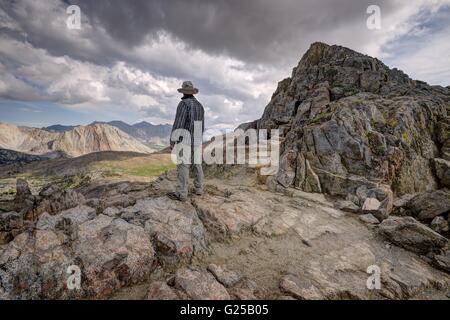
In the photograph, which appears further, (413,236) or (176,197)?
(176,197)

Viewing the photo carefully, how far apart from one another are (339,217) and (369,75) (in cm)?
3472

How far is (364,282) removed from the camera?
747 cm

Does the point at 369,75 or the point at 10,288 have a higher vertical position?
the point at 369,75

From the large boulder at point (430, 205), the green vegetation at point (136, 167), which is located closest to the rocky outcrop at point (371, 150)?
the large boulder at point (430, 205)

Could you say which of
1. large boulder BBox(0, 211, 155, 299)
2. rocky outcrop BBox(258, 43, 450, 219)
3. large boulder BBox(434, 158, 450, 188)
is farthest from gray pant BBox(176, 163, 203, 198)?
large boulder BBox(434, 158, 450, 188)

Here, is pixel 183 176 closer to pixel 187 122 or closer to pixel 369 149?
pixel 187 122

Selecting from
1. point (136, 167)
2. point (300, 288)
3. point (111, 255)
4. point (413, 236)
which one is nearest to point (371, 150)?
point (413, 236)

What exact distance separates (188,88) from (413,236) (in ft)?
37.7

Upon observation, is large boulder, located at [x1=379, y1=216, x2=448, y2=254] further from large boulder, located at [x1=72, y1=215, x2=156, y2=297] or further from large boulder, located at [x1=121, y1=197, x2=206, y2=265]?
large boulder, located at [x1=72, y1=215, x2=156, y2=297]

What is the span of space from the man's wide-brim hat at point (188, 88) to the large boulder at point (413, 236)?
10668mm

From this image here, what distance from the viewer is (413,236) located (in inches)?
378

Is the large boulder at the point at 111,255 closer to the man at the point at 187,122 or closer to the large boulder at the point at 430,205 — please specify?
the man at the point at 187,122

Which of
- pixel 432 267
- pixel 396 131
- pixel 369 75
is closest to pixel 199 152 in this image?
pixel 432 267
